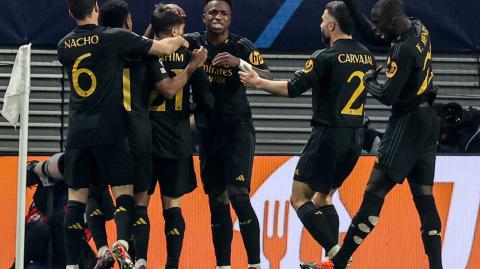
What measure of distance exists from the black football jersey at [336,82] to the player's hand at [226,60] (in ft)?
1.65

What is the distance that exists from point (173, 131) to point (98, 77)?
95cm

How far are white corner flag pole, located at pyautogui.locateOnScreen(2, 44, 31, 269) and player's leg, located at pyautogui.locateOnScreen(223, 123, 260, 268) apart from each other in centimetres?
203

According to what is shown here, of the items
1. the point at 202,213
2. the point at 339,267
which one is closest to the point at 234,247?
the point at 202,213

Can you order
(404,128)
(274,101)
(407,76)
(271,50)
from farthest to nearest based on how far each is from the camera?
(274,101)
(271,50)
(404,128)
(407,76)

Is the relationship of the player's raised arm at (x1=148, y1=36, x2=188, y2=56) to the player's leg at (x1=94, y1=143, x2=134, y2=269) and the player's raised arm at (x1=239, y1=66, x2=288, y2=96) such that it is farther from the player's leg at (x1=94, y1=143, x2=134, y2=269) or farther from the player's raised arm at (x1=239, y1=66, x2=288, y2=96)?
the player's leg at (x1=94, y1=143, x2=134, y2=269)

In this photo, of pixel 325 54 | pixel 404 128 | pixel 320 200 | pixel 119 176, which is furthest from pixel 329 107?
pixel 119 176

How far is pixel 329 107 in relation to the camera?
446 inches

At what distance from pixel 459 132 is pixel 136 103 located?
178 inches

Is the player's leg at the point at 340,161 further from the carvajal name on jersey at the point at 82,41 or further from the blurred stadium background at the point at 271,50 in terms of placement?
the blurred stadium background at the point at 271,50

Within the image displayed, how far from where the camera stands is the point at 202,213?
44.1 ft

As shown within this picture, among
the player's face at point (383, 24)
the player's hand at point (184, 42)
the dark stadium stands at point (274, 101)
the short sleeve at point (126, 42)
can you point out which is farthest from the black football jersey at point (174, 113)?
the dark stadium stands at point (274, 101)

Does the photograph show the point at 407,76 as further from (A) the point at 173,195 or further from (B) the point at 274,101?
(B) the point at 274,101

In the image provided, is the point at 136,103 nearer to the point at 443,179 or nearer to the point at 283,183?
the point at 283,183

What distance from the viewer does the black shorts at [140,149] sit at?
36.3 ft
